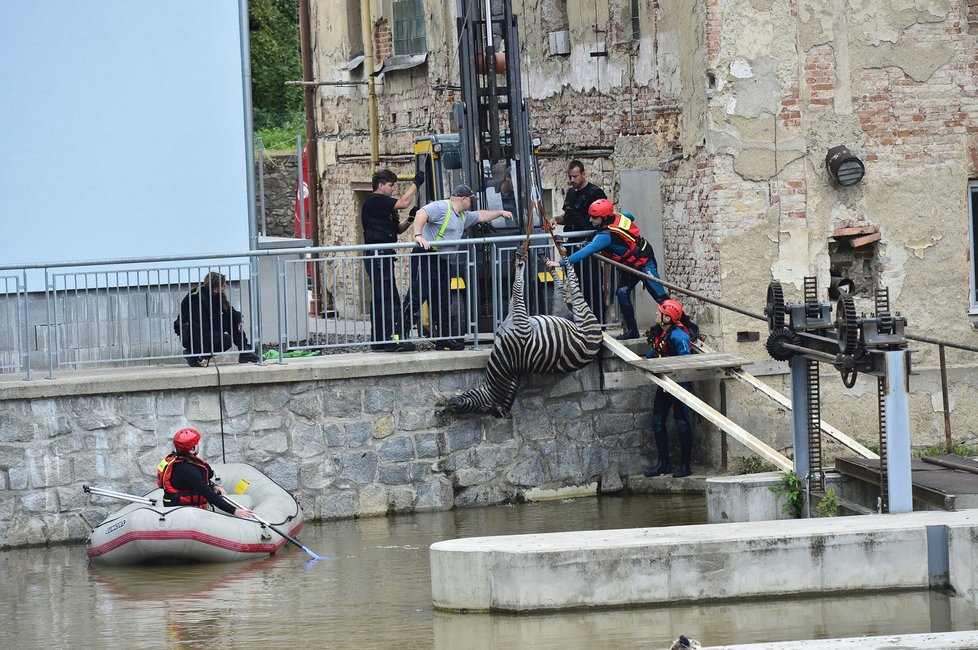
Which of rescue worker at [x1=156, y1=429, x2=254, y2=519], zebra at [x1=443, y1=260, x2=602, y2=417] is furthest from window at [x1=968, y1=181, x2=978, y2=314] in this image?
rescue worker at [x1=156, y1=429, x2=254, y2=519]

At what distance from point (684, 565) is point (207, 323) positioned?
18.8ft

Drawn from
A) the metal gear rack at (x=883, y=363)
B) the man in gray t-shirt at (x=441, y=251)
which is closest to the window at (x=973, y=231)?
the metal gear rack at (x=883, y=363)

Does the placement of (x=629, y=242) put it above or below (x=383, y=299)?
above

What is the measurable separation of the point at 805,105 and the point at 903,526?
17.6 feet

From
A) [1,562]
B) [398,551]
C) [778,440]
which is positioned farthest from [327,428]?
[778,440]

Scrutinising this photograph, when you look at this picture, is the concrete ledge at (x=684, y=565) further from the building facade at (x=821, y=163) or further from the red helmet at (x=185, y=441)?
the building facade at (x=821, y=163)

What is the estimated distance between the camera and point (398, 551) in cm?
1245

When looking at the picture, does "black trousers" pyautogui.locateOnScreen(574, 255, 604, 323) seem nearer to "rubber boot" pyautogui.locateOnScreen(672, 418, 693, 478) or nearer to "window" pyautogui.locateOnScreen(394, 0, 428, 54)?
"rubber boot" pyautogui.locateOnScreen(672, 418, 693, 478)

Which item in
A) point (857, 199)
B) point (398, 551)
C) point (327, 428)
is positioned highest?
point (857, 199)

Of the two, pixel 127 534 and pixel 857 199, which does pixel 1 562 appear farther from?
pixel 857 199

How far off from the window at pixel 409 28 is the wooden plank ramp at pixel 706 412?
7.85 metres

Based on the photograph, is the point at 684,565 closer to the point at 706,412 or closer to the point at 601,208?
the point at 706,412

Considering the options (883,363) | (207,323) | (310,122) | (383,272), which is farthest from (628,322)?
(310,122)

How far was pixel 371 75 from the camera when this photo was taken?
21594mm
